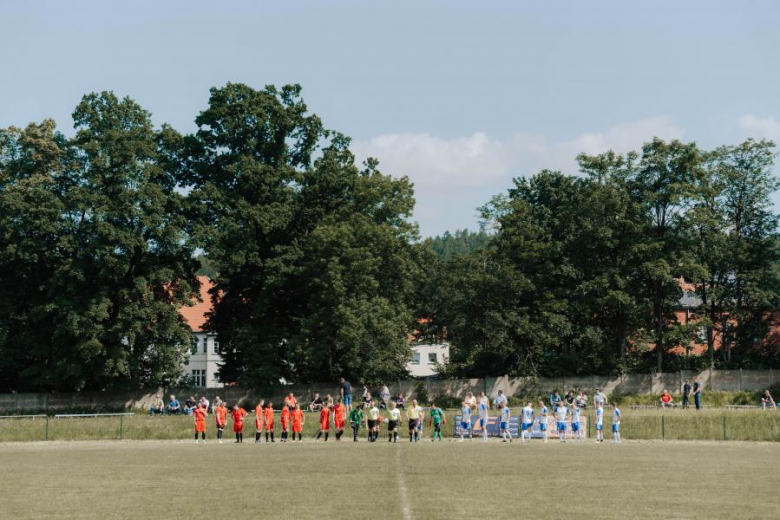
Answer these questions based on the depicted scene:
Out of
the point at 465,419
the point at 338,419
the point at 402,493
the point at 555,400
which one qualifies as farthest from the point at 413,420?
the point at 402,493

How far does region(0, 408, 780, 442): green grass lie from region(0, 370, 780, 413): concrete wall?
16.1 m

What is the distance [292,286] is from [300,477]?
37.9m

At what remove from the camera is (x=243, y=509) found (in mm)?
17703

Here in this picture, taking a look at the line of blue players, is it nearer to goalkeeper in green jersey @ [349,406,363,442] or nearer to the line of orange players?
goalkeeper in green jersey @ [349,406,363,442]

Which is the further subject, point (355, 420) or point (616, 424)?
point (355, 420)

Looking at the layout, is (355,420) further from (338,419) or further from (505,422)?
(505,422)

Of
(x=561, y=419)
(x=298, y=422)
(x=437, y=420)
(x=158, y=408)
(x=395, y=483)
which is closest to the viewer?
(x=395, y=483)

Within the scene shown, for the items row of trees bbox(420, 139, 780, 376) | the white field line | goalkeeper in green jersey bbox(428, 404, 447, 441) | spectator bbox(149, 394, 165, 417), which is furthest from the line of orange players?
row of trees bbox(420, 139, 780, 376)

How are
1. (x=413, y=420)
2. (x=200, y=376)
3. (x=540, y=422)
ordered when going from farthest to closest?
(x=200, y=376)
(x=540, y=422)
(x=413, y=420)

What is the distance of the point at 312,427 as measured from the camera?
1672 inches

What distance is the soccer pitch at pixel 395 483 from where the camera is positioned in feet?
57.5

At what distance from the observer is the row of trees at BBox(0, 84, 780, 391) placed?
5628cm

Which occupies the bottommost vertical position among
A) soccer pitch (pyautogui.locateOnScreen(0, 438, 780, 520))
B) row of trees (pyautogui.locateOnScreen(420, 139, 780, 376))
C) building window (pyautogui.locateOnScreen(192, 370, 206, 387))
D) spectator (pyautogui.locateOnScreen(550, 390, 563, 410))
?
soccer pitch (pyautogui.locateOnScreen(0, 438, 780, 520))

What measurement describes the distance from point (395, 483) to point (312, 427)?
21.3 meters
